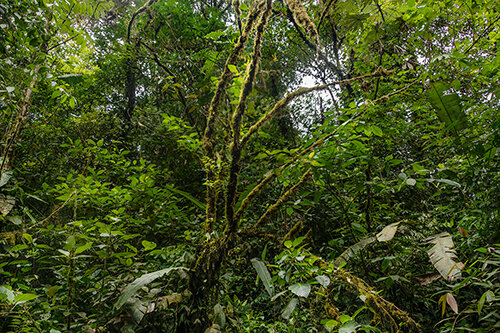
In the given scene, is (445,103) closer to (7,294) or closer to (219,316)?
(219,316)

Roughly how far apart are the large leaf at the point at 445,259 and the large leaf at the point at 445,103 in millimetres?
877

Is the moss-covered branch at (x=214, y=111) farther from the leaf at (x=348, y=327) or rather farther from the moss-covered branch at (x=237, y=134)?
the leaf at (x=348, y=327)

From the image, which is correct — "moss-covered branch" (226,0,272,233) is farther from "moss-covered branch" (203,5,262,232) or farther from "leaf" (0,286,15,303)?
"leaf" (0,286,15,303)

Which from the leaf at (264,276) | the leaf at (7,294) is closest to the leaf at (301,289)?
the leaf at (264,276)

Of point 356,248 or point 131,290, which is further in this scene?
point 356,248

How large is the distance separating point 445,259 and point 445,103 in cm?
115

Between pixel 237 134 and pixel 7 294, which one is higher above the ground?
pixel 237 134

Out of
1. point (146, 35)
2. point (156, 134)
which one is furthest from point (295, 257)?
point (146, 35)

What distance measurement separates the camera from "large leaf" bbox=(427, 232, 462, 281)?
1.35m

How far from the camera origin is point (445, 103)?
6.29ft

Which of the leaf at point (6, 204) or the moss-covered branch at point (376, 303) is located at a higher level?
the leaf at point (6, 204)

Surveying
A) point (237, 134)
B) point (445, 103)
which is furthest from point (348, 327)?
point (445, 103)

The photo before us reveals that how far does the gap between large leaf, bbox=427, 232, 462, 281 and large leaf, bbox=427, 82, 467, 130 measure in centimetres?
88

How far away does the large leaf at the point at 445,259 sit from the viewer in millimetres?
1347
